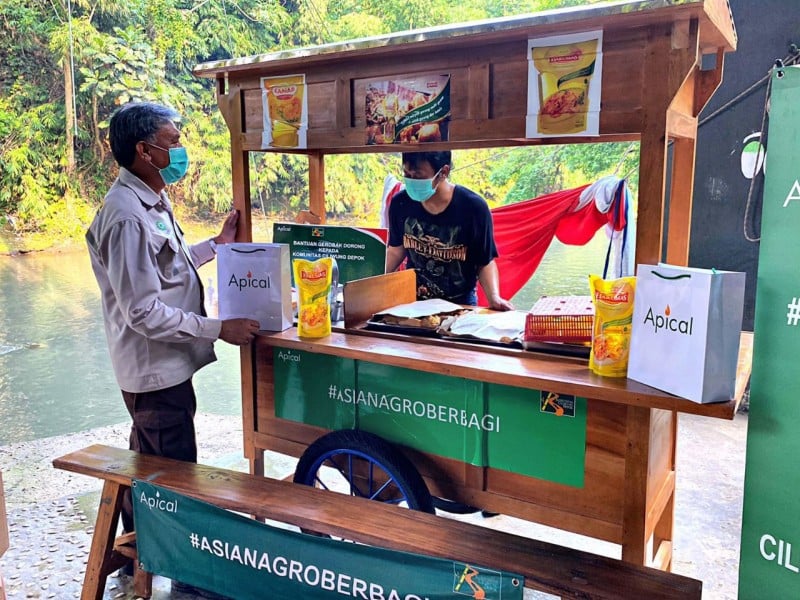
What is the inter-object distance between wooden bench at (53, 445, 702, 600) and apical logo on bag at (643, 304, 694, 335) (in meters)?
0.59

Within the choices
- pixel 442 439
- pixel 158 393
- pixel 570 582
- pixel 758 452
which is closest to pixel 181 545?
pixel 158 393

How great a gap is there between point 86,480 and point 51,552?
0.80 meters

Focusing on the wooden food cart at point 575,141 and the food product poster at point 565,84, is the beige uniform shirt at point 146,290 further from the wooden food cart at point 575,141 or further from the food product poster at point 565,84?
the food product poster at point 565,84

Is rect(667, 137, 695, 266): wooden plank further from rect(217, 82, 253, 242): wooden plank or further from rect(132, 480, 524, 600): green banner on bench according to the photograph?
rect(217, 82, 253, 242): wooden plank

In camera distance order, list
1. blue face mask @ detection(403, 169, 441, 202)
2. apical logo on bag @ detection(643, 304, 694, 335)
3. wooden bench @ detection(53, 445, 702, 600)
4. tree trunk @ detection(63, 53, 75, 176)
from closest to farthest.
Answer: apical logo on bag @ detection(643, 304, 694, 335) < wooden bench @ detection(53, 445, 702, 600) < blue face mask @ detection(403, 169, 441, 202) < tree trunk @ detection(63, 53, 75, 176)

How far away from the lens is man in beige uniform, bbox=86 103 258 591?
189 centimetres

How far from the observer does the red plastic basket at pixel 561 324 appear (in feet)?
5.73

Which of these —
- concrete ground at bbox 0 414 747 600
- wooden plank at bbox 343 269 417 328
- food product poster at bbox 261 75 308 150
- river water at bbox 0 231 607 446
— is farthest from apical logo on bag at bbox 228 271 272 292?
concrete ground at bbox 0 414 747 600

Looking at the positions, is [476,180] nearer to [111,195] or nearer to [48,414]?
[48,414]

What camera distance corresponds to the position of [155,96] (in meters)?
11.6

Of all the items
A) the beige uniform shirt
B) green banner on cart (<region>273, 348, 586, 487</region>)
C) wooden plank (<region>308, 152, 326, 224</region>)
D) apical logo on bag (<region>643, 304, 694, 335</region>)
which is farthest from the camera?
wooden plank (<region>308, 152, 326, 224</region>)

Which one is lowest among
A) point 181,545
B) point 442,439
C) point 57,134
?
point 181,545

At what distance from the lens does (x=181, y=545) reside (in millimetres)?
1926

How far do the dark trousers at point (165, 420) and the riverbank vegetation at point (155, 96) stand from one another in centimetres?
940
